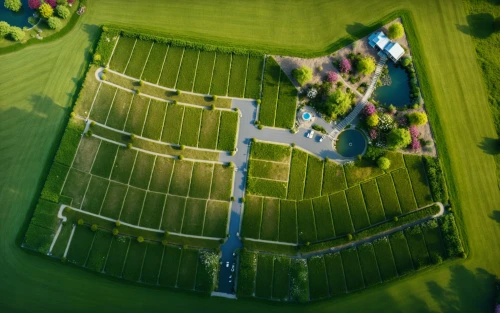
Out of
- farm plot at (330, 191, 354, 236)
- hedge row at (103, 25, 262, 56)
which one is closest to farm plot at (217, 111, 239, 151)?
hedge row at (103, 25, 262, 56)

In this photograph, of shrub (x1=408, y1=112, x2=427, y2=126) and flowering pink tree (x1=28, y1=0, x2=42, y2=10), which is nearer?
shrub (x1=408, y1=112, x2=427, y2=126)

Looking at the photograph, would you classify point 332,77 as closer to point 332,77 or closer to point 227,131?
point 332,77

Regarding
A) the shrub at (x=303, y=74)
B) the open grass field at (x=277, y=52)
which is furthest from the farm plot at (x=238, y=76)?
the shrub at (x=303, y=74)

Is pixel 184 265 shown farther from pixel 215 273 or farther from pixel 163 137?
pixel 163 137

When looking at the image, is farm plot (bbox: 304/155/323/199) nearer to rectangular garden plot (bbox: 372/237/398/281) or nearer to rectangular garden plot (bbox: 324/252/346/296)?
rectangular garden plot (bbox: 324/252/346/296)

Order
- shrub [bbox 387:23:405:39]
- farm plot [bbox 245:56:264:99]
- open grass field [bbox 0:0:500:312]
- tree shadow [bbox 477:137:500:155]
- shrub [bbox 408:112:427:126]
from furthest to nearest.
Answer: farm plot [bbox 245:56:264:99]
shrub [bbox 387:23:405:39]
tree shadow [bbox 477:137:500:155]
shrub [bbox 408:112:427:126]
open grass field [bbox 0:0:500:312]

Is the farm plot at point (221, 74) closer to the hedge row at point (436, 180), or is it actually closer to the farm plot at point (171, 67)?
the farm plot at point (171, 67)
